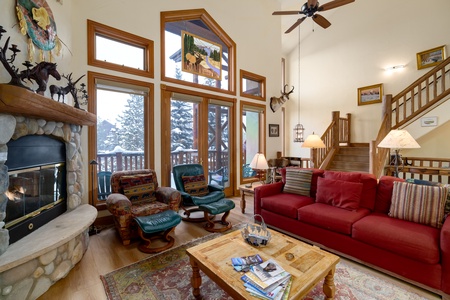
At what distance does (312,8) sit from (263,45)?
2313mm

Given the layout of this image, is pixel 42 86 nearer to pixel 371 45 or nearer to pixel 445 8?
pixel 371 45

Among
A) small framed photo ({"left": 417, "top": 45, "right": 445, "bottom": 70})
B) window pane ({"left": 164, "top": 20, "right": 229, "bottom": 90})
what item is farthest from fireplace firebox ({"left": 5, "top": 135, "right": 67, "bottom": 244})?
small framed photo ({"left": 417, "top": 45, "right": 445, "bottom": 70})

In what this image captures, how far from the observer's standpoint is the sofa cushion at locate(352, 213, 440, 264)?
5.77 feet

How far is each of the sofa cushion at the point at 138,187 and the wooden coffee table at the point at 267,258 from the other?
1707 millimetres

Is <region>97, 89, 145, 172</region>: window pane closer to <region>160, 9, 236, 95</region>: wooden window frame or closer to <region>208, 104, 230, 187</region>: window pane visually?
<region>160, 9, 236, 95</region>: wooden window frame

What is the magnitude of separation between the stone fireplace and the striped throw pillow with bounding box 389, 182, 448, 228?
3.44 metres

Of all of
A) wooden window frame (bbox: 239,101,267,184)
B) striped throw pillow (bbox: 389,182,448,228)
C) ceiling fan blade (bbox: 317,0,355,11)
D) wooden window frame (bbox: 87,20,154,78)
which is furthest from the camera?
wooden window frame (bbox: 239,101,267,184)

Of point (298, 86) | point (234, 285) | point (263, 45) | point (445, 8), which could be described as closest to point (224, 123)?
point (263, 45)

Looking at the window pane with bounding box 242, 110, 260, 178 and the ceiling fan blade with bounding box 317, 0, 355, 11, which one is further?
the window pane with bounding box 242, 110, 260, 178

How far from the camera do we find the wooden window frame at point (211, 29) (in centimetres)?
387

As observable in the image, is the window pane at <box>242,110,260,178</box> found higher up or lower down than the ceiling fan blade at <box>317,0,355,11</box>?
lower down

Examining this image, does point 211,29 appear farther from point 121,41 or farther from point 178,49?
point 121,41

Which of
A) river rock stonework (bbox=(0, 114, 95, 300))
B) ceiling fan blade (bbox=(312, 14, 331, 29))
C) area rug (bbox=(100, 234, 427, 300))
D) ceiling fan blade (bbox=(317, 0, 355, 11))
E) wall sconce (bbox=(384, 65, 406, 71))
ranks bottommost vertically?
area rug (bbox=(100, 234, 427, 300))

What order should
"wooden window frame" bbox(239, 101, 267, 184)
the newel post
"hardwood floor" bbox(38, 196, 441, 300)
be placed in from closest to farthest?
"hardwood floor" bbox(38, 196, 441, 300) → "wooden window frame" bbox(239, 101, 267, 184) → the newel post
